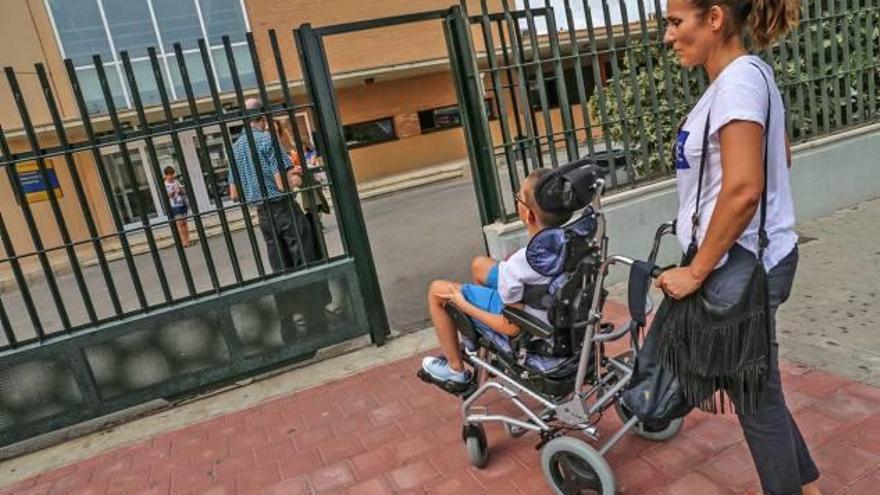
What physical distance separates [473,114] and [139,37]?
49.0 feet

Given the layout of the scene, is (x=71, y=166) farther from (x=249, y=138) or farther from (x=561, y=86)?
(x=561, y=86)

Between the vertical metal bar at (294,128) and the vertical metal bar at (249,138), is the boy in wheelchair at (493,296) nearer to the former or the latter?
the vertical metal bar at (294,128)

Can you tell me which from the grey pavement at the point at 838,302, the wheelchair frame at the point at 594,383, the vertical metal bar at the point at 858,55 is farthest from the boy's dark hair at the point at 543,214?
the vertical metal bar at the point at 858,55

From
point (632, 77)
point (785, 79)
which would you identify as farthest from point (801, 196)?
point (632, 77)

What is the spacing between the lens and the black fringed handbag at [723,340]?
5.98 feet

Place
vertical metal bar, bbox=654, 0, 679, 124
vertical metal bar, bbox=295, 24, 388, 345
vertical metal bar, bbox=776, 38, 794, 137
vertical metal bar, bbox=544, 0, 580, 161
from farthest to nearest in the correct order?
vertical metal bar, bbox=776, 38, 794, 137, vertical metal bar, bbox=654, 0, 679, 124, vertical metal bar, bbox=544, 0, 580, 161, vertical metal bar, bbox=295, 24, 388, 345

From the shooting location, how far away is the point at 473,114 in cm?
470

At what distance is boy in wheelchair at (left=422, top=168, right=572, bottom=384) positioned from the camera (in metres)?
2.47

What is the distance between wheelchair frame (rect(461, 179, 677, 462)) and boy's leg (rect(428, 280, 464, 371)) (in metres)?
0.09

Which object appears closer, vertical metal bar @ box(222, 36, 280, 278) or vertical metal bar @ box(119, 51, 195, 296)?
vertical metal bar @ box(119, 51, 195, 296)

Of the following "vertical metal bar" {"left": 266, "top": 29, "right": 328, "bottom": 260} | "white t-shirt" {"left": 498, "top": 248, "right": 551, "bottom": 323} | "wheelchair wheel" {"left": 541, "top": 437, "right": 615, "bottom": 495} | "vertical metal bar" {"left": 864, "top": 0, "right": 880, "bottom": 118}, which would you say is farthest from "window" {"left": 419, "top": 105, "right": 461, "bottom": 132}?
"wheelchair wheel" {"left": 541, "top": 437, "right": 615, "bottom": 495}

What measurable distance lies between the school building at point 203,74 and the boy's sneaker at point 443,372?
8569 millimetres

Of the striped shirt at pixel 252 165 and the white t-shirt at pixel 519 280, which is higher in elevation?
the striped shirt at pixel 252 165

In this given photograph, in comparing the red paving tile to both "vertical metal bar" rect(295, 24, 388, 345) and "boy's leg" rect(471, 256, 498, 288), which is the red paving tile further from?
"boy's leg" rect(471, 256, 498, 288)
